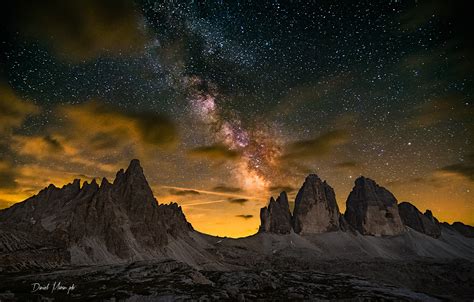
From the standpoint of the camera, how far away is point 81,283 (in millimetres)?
116062

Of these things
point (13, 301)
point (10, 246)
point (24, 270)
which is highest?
point (10, 246)

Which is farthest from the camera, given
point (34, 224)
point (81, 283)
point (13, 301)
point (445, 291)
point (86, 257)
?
point (445, 291)

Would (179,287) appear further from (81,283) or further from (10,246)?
(10,246)

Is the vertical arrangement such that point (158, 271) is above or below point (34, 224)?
below

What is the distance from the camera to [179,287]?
117000 millimetres

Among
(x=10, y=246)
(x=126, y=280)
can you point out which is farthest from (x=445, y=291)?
(x=10, y=246)

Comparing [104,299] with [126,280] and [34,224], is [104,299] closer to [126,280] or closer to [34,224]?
[126,280]

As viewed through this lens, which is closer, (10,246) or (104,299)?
(104,299)

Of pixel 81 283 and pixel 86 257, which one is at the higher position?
pixel 86 257

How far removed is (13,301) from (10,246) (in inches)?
3137

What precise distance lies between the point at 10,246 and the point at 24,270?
2090cm

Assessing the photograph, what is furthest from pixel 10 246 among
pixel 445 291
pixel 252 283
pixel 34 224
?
pixel 445 291

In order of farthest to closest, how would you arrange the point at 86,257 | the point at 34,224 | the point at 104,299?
the point at 34,224 → the point at 86,257 → the point at 104,299

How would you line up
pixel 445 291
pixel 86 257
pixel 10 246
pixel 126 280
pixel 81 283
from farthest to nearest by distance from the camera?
pixel 445 291 → pixel 86 257 → pixel 10 246 → pixel 126 280 → pixel 81 283
